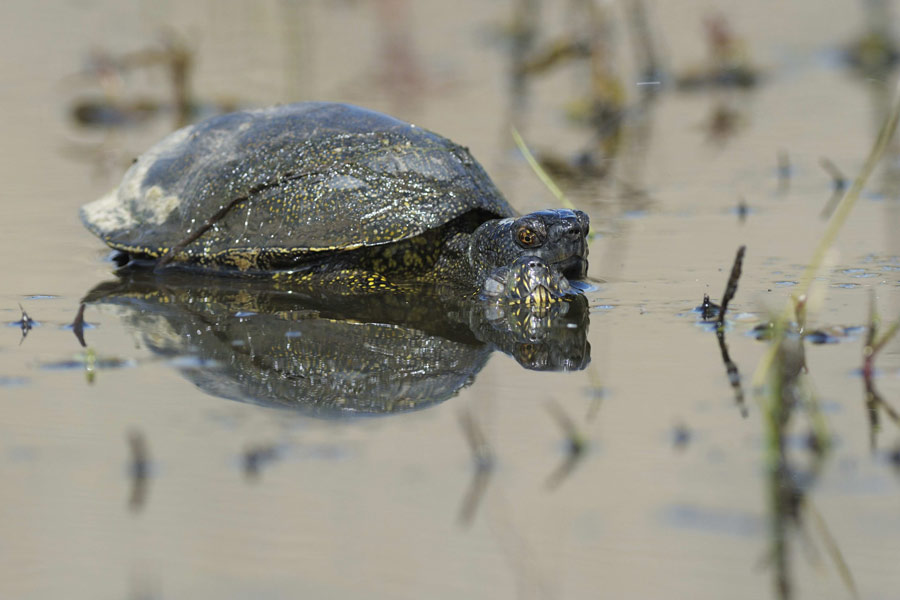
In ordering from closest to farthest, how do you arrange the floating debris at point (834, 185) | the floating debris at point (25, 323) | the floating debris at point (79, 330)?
the floating debris at point (79, 330) < the floating debris at point (25, 323) < the floating debris at point (834, 185)

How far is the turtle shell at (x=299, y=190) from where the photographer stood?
5664mm

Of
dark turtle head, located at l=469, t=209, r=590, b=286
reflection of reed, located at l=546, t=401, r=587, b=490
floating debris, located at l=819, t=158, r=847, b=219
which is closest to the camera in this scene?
reflection of reed, located at l=546, t=401, r=587, b=490

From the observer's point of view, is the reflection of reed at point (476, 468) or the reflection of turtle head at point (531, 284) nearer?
the reflection of reed at point (476, 468)

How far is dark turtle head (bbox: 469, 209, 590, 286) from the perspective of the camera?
17.8 ft

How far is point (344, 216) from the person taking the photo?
223 inches

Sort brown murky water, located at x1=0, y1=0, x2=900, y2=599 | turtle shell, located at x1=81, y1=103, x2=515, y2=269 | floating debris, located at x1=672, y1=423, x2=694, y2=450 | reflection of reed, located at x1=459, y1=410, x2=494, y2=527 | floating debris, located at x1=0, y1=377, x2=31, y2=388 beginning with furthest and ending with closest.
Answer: turtle shell, located at x1=81, y1=103, x2=515, y2=269 < floating debris, located at x1=0, y1=377, x2=31, y2=388 < floating debris, located at x1=672, y1=423, x2=694, y2=450 < reflection of reed, located at x1=459, y1=410, x2=494, y2=527 < brown murky water, located at x1=0, y1=0, x2=900, y2=599

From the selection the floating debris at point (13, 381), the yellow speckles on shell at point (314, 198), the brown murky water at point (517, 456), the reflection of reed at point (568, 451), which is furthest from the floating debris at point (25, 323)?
the reflection of reed at point (568, 451)

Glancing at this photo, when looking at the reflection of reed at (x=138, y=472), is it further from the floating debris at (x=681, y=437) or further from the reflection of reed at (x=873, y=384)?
the reflection of reed at (x=873, y=384)

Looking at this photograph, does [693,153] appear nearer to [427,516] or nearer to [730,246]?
[730,246]

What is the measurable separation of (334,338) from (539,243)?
1.13 metres

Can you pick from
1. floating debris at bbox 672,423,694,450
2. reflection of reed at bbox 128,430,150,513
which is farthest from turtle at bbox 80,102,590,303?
reflection of reed at bbox 128,430,150,513

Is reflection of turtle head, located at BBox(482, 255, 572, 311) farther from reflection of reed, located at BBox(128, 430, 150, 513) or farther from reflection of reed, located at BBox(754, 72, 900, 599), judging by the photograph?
reflection of reed, located at BBox(128, 430, 150, 513)

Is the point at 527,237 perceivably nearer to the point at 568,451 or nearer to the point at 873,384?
the point at 873,384

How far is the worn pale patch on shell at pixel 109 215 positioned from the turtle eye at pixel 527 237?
1.99 meters
